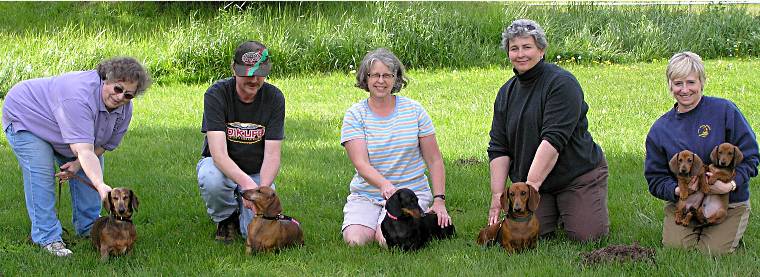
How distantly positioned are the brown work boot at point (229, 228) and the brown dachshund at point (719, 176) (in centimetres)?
320

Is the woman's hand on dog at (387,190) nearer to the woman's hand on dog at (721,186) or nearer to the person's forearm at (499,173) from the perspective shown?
the person's forearm at (499,173)

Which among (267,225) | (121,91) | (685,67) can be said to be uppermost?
(685,67)

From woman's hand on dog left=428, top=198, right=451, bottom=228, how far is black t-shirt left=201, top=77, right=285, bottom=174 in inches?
48.1

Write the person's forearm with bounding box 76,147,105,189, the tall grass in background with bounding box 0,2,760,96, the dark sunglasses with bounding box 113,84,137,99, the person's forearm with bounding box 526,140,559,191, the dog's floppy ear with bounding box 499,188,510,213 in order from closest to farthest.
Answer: the dog's floppy ear with bounding box 499,188,510,213, the person's forearm with bounding box 76,147,105,189, the dark sunglasses with bounding box 113,84,137,99, the person's forearm with bounding box 526,140,559,191, the tall grass in background with bounding box 0,2,760,96

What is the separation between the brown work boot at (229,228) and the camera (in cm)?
641

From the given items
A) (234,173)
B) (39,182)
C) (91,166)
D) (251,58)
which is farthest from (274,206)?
(39,182)

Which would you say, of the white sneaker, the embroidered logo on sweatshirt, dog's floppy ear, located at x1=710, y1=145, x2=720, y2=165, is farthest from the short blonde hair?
the white sneaker

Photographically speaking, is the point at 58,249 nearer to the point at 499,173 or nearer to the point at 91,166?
the point at 91,166

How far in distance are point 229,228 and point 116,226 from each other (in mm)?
1080

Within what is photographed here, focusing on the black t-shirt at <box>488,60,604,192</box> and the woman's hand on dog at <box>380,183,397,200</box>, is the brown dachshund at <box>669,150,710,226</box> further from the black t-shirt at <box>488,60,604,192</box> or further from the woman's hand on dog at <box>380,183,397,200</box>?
the woman's hand on dog at <box>380,183,397,200</box>

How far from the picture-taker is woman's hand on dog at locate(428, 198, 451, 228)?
617 centimetres

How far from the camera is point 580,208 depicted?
616cm

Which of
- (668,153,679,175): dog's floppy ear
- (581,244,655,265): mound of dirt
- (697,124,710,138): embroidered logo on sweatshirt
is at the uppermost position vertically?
(697,124,710,138): embroidered logo on sweatshirt

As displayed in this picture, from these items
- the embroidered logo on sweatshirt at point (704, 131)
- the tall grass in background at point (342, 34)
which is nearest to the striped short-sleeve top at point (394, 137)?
the embroidered logo on sweatshirt at point (704, 131)
